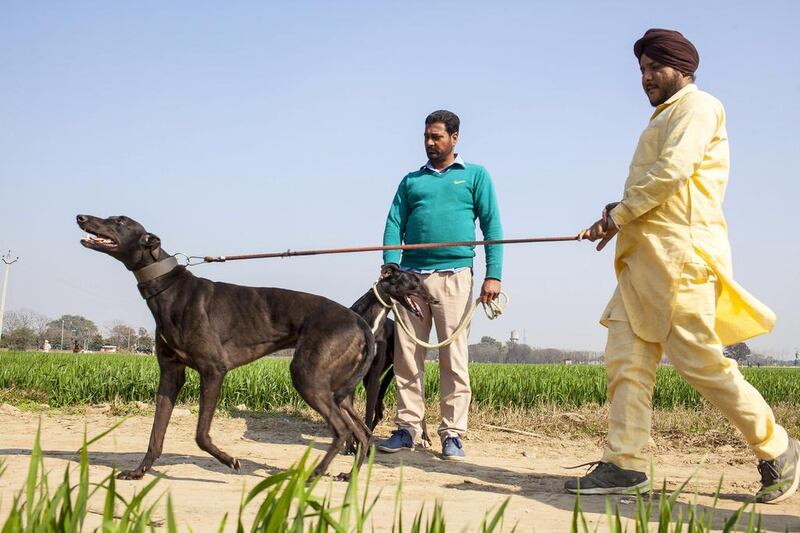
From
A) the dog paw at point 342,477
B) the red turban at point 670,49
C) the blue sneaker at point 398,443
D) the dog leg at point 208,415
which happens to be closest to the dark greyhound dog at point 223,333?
the dog leg at point 208,415

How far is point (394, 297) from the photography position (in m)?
6.91

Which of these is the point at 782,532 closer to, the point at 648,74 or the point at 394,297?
the point at 648,74

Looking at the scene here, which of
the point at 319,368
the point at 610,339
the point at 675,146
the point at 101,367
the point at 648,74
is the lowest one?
the point at 101,367

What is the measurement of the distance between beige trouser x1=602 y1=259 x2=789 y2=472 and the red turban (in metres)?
1.16

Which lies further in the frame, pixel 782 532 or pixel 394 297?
pixel 394 297

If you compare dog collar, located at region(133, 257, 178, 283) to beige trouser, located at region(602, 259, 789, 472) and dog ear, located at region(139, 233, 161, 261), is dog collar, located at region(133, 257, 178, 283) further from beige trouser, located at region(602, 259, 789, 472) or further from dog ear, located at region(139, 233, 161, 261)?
beige trouser, located at region(602, 259, 789, 472)

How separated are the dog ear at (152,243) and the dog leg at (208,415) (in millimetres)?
835

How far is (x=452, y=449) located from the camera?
22.1 feet

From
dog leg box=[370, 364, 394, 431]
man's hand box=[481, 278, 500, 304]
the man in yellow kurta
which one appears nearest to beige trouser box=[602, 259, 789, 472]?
the man in yellow kurta

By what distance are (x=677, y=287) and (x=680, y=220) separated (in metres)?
0.38

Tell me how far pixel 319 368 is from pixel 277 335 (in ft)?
1.34

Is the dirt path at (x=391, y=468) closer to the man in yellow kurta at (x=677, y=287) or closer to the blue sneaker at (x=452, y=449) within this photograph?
the blue sneaker at (x=452, y=449)

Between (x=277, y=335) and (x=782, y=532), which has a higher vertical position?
(x=277, y=335)

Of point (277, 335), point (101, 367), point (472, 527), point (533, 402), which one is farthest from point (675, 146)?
point (101, 367)
